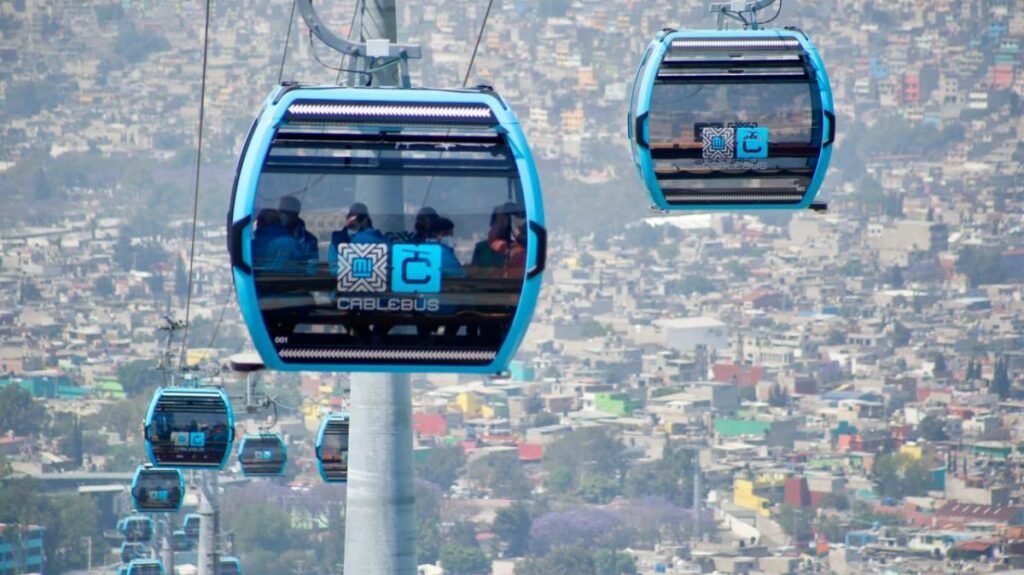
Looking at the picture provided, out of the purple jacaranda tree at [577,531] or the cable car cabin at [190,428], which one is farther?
the purple jacaranda tree at [577,531]

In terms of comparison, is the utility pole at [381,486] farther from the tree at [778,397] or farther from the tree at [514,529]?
the tree at [778,397]

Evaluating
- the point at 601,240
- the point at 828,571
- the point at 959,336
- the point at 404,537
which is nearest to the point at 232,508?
the point at 828,571

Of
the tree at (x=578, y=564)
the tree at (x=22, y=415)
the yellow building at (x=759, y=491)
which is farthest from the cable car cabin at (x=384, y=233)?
the tree at (x=22, y=415)

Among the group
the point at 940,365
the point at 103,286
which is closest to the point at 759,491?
the point at 940,365

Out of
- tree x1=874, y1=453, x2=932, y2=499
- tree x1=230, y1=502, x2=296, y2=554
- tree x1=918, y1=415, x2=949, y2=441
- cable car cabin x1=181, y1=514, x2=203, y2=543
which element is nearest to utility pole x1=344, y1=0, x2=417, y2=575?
cable car cabin x1=181, y1=514, x2=203, y2=543

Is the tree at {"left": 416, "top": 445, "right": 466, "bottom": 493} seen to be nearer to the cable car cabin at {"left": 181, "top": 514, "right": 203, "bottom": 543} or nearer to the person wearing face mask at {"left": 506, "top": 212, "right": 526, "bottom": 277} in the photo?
the cable car cabin at {"left": 181, "top": 514, "right": 203, "bottom": 543}

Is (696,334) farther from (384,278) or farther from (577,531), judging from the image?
(384,278)

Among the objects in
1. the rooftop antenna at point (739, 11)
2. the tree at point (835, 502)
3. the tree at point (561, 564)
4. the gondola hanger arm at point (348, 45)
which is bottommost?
the tree at point (561, 564)
